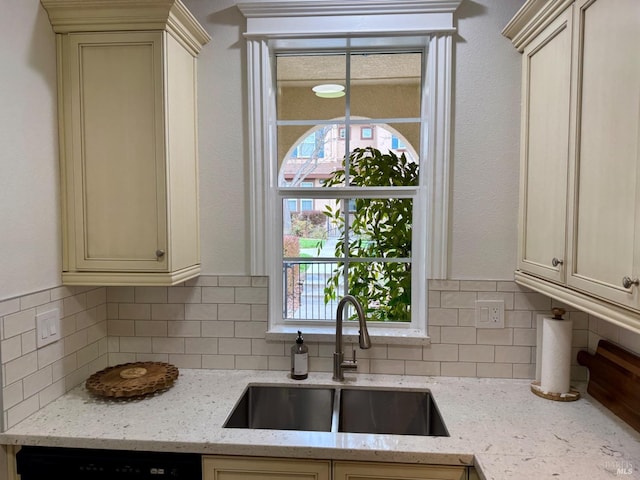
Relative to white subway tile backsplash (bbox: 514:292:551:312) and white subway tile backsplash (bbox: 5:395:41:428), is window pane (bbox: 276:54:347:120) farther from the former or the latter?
white subway tile backsplash (bbox: 5:395:41:428)

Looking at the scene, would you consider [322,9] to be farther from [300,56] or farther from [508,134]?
[508,134]

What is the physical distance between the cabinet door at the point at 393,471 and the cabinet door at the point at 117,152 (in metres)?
0.95

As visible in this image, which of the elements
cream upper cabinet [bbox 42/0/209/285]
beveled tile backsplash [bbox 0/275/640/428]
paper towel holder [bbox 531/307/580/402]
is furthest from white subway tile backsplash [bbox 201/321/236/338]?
paper towel holder [bbox 531/307/580/402]

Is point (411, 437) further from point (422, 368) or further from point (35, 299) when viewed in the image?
Result: point (35, 299)

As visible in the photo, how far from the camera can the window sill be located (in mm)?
1878

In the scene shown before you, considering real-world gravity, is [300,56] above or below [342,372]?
above

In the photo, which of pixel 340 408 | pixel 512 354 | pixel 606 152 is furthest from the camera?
pixel 512 354

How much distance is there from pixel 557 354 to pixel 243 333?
129 centimetres

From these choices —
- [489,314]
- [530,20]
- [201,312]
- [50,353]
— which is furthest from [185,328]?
[530,20]

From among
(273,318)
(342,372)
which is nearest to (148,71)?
(273,318)

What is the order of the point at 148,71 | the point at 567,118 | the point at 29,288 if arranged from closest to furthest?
the point at 567,118 < the point at 29,288 < the point at 148,71

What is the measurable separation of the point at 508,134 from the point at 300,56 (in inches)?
39.5

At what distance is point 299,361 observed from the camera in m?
1.84

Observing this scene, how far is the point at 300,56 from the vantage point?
2.01 meters
